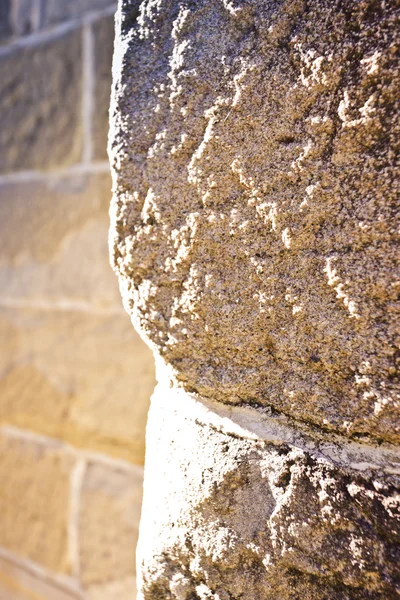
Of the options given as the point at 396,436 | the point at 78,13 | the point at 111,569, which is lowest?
the point at 111,569

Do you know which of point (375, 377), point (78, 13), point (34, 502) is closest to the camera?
point (375, 377)

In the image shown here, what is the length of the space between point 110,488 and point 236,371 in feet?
2.65

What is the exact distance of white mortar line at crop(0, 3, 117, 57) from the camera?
0.98 m

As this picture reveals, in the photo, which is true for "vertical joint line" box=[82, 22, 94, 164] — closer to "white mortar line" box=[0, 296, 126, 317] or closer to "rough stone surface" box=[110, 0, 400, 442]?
"white mortar line" box=[0, 296, 126, 317]

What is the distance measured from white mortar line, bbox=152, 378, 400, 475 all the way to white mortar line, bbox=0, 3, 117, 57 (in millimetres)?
872

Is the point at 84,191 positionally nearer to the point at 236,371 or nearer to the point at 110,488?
the point at 110,488

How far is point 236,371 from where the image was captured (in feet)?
1.08

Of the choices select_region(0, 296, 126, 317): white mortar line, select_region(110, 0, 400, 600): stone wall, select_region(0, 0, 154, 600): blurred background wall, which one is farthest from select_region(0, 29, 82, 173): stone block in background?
select_region(110, 0, 400, 600): stone wall

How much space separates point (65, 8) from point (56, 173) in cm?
33

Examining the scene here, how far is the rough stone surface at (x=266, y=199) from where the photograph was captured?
0.28 m

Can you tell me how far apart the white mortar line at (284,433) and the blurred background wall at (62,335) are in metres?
0.63

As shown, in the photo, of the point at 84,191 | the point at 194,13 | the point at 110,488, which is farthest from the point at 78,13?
the point at 110,488

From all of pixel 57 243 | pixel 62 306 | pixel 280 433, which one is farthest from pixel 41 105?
pixel 280 433

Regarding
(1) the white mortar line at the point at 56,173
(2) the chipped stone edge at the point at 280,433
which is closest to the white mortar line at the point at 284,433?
(2) the chipped stone edge at the point at 280,433
